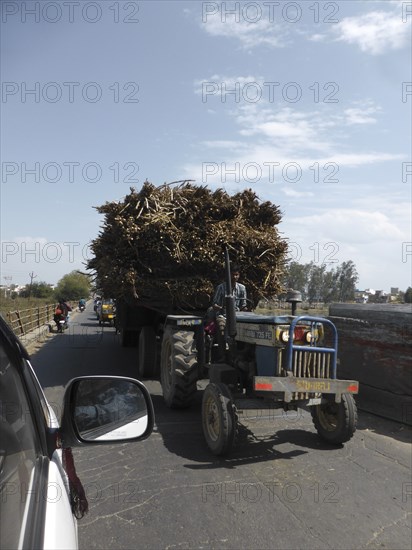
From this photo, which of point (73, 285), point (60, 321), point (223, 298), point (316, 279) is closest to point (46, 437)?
point (223, 298)

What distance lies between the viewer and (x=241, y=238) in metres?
8.34

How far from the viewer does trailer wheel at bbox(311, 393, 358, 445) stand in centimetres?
532

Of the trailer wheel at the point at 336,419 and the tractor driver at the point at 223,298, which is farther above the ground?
the tractor driver at the point at 223,298

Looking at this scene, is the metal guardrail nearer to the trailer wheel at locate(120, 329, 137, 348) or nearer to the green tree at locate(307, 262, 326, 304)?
the trailer wheel at locate(120, 329, 137, 348)

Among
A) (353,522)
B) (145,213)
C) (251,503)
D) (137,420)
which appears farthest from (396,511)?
(145,213)

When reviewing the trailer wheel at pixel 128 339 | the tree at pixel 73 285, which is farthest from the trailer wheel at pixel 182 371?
the tree at pixel 73 285

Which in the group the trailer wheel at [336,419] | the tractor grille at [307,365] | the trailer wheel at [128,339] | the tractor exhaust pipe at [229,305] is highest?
the tractor exhaust pipe at [229,305]

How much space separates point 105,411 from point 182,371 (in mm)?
4627

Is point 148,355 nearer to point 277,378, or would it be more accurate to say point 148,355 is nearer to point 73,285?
point 277,378

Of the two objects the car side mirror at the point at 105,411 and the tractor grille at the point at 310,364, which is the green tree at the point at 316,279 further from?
the car side mirror at the point at 105,411

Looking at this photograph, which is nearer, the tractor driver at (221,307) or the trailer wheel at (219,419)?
the trailer wheel at (219,419)

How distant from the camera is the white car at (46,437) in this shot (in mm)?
1327

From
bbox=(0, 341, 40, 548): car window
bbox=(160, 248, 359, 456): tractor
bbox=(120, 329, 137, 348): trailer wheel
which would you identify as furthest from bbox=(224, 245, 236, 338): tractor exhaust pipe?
bbox=(120, 329, 137, 348): trailer wheel

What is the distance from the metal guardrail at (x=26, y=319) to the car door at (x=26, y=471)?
10938 millimetres
